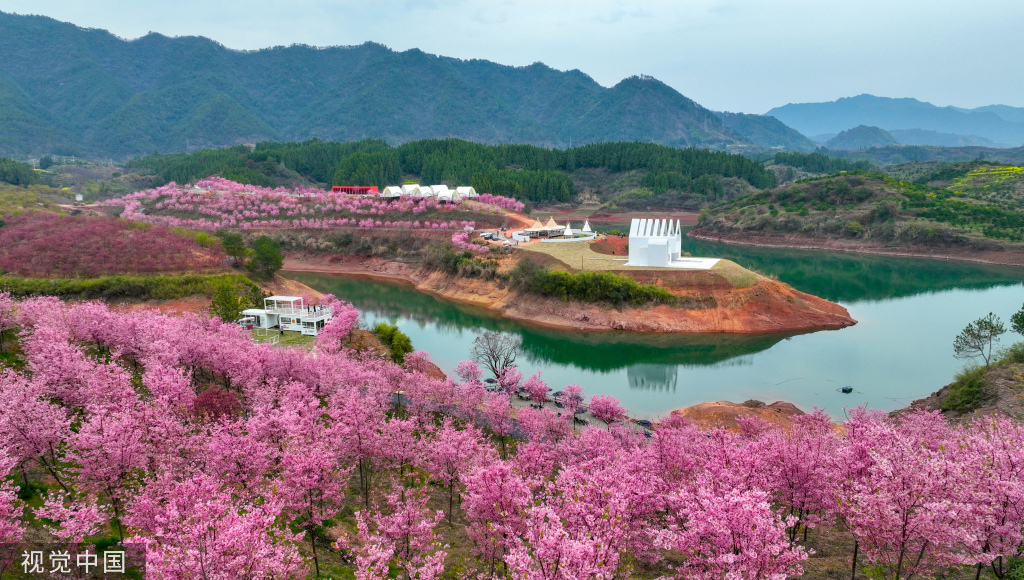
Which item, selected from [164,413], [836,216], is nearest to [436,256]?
[164,413]

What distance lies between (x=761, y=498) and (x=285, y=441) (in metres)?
13.5

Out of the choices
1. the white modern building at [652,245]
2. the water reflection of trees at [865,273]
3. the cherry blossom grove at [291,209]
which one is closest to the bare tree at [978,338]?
the white modern building at [652,245]

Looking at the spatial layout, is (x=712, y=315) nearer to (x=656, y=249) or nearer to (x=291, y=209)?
(x=656, y=249)

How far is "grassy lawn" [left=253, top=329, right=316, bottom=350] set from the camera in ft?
131

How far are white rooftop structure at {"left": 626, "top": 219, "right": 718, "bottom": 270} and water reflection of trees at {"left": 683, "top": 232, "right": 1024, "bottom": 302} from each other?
726 inches

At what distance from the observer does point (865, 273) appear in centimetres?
8012

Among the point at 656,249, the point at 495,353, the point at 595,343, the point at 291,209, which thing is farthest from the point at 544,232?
the point at 291,209

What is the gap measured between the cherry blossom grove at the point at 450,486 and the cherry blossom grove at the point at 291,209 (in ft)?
223

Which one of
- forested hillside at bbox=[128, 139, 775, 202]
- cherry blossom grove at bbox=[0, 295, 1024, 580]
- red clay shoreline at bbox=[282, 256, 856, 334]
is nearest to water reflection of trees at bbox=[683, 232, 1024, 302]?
red clay shoreline at bbox=[282, 256, 856, 334]

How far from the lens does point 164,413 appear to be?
18.7 meters

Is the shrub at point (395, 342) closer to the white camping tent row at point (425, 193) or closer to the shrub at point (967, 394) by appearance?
the shrub at point (967, 394)

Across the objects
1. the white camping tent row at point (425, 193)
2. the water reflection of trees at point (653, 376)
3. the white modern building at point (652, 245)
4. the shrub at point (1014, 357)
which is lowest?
the water reflection of trees at point (653, 376)

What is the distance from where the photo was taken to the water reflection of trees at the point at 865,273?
229 ft

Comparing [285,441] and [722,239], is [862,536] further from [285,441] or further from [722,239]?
[722,239]
